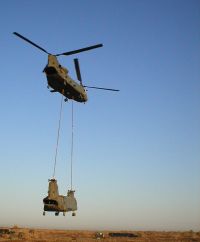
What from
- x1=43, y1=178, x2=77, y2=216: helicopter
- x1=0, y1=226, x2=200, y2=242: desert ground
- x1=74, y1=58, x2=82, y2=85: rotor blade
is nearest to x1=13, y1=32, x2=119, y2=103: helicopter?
x1=74, y1=58, x2=82, y2=85: rotor blade

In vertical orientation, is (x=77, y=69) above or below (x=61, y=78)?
above

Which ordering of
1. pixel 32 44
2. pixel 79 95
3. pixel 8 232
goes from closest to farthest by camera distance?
1. pixel 32 44
2. pixel 79 95
3. pixel 8 232

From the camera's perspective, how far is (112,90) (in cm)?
2658

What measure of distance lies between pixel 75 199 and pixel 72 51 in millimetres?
10369

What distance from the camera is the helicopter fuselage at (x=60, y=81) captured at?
2120 cm

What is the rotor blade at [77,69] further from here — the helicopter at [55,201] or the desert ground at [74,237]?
the desert ground at [74,237]

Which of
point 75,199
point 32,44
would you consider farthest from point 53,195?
point 32,44

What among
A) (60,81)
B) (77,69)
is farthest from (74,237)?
(60,81)

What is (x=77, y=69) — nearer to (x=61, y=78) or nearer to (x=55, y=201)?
(x=61, y=78)

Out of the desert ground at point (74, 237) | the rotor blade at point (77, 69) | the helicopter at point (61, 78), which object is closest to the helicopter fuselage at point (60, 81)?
the helicopter at point (61, 78)

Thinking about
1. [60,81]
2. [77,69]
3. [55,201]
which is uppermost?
[77,69]

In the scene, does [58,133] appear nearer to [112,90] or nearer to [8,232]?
[112,90]

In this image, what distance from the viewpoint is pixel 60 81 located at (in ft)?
71.8

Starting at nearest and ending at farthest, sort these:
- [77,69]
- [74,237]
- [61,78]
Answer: [61,78] → [77,69] → [74,237]
